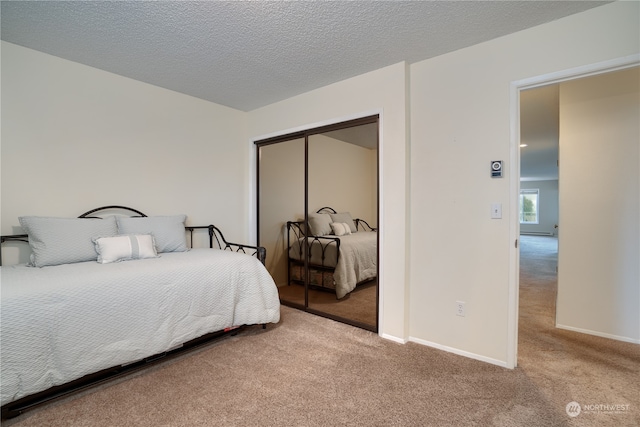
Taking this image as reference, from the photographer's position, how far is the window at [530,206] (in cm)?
1197

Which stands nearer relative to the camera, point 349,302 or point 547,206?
point 349,302

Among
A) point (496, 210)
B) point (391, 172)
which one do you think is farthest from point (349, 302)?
point (496, 210)

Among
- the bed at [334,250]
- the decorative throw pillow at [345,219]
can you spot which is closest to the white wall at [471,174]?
the bed at [334,250]

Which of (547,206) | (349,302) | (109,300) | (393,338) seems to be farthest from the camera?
(547,206)

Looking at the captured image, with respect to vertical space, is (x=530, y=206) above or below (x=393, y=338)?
above

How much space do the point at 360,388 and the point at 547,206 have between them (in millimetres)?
13208

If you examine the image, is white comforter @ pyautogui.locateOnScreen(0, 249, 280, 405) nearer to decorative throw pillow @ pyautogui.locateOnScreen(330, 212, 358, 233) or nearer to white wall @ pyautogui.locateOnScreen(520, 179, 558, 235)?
decorative throw pillow @ pyautogui.locateOnScreen(330, 212, 358, 233)

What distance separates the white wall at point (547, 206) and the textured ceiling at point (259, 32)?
12.2 m

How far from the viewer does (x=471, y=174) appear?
7.25 feet

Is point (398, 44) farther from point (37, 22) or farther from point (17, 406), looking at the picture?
point (17, 406)

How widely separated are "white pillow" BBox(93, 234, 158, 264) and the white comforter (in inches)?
3.7

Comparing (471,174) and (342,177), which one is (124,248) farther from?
(471,174)

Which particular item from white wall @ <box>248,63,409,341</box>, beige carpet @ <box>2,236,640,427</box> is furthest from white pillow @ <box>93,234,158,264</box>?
white wall @ <box>248,63,409,341</box>

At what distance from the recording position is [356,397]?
1735 mm
